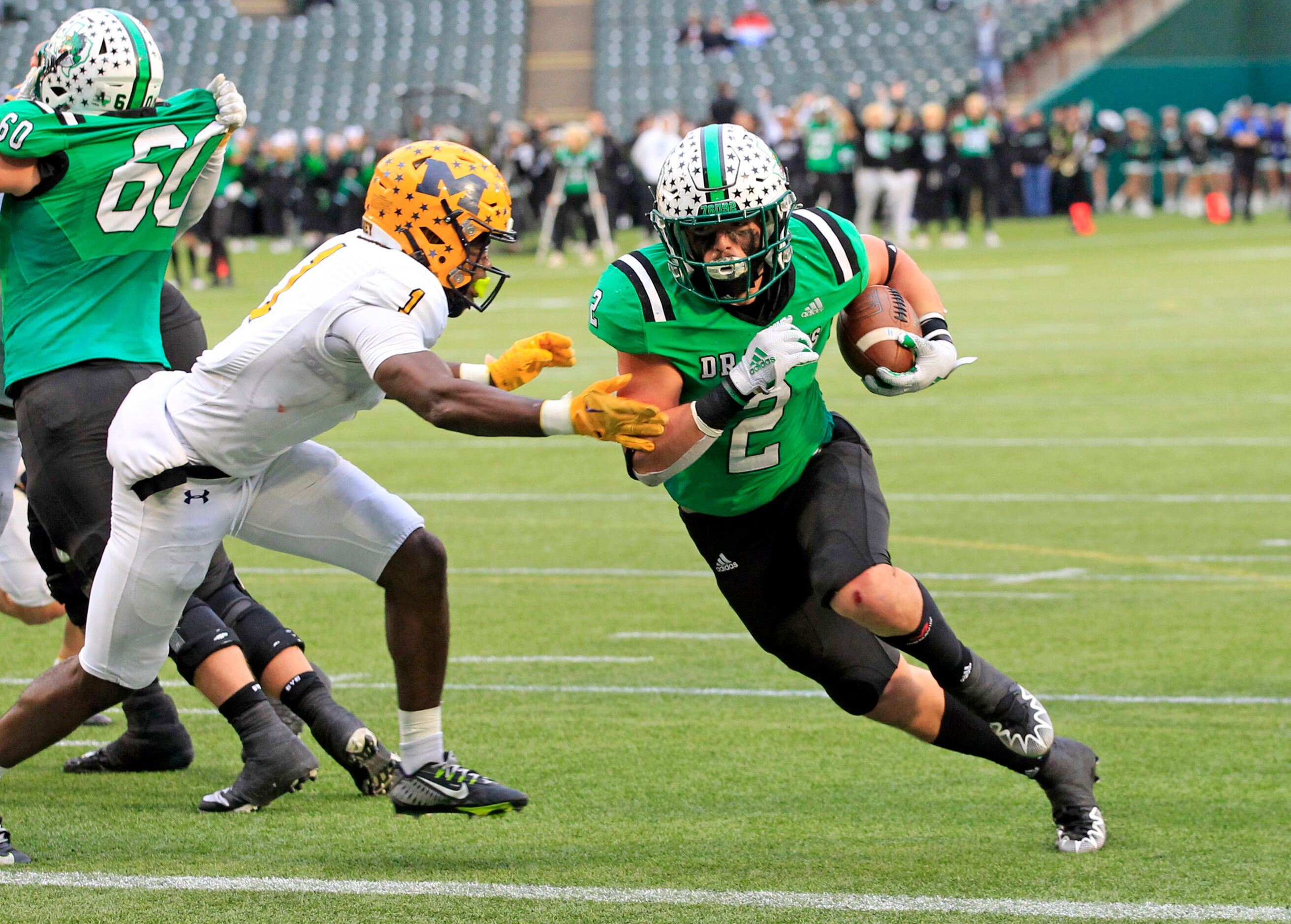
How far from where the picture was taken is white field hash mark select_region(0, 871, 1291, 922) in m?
3.74

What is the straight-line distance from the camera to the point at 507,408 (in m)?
3.59

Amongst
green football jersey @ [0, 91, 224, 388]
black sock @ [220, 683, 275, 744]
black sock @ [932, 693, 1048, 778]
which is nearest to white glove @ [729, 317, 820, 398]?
black sock @ [932, 693, 1048, 778]

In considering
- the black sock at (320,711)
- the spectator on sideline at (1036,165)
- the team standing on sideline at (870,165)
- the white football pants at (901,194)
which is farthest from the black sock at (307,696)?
the spectator on sideline at (1036,165)

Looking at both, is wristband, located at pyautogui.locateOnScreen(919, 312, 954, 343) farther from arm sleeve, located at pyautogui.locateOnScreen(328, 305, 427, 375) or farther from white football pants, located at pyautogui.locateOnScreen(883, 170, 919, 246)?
white football pants, located at pyautogui.locateOnScreen(883, 170, 919, 246)

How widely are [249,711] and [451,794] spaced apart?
60cm

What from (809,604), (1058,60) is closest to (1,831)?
(809,604)

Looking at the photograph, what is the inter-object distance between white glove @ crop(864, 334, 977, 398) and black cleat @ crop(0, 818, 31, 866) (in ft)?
7.26

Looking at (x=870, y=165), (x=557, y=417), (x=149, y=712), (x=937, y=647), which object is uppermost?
(x=557, y=417)

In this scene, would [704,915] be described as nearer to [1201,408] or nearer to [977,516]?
[977,516]

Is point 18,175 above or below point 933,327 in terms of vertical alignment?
above

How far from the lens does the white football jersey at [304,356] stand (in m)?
3.87

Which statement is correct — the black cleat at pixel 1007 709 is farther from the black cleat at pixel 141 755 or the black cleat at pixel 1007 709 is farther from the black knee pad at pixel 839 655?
the black cleat at pixel 141 755

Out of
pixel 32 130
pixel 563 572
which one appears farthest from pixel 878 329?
pixel 563 572

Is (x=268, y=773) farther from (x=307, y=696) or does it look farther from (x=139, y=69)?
(x=139, y=69)
